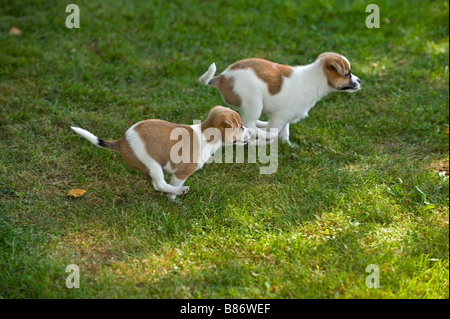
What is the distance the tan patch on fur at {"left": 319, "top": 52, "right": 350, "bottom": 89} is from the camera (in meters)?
5.25

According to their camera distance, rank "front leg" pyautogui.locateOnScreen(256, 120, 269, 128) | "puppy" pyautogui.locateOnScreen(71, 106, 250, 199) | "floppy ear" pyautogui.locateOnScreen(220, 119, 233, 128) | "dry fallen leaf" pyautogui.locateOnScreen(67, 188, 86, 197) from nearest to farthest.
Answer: "puppy" pyautogui.locateOnScreen(71, 106, 250, 199)
"floppy ear" pyautogui.locateOnScreen(220, 119, 233, 128)
"dry fallen leaf" pyautogui.locateOnScreen(67, 188, 86, 197)
"front leg" pyautogui.locateOnScreen(256, 120, 269, 128)

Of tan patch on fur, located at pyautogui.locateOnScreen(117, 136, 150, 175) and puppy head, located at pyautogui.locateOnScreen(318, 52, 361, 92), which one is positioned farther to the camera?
puppy head, located at pyautogui.locateOnScreen(318, 52, 361, 92)

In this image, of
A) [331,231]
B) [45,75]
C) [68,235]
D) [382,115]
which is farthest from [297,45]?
[68,235]

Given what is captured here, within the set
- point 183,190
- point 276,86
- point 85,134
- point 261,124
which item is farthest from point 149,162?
point 261,124

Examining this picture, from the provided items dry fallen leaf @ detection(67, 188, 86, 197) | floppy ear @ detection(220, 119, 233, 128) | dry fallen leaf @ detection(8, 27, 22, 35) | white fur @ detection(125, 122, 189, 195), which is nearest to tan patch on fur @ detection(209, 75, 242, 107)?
floppy ear @ detection(220, 119, 233, 128)

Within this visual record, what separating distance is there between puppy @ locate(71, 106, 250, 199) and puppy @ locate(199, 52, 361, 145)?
66cm

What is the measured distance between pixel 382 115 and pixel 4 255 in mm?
4687

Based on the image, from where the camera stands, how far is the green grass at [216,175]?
12.3 feet

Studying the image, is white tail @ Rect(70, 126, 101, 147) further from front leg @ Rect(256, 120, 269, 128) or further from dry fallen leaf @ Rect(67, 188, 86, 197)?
front leg @ Rect(256, 120, 269, 128)

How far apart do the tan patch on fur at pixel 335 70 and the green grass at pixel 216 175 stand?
0.71m

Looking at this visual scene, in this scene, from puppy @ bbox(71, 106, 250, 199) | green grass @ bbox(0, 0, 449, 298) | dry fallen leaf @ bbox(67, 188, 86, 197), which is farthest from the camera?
dry fallen leaf @ bbox(67, 188, 86, 197)

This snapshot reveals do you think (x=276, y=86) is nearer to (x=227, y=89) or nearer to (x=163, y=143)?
(x=227, y=89)

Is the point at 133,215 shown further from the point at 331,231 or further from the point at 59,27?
the point at 59,27

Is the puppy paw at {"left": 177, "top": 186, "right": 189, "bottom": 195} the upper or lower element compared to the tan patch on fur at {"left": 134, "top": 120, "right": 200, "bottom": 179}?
lower
